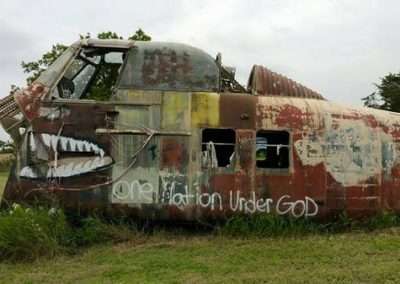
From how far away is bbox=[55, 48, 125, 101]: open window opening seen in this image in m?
8.82

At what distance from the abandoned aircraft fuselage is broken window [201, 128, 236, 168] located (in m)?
0.02

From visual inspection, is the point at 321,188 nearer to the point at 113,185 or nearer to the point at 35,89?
the point at 113,185

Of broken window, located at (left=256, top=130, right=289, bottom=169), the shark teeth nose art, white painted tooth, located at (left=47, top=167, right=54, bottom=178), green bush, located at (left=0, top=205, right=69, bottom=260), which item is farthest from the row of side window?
green bush, located at (left=0, top=205, right=69, bottom=260)

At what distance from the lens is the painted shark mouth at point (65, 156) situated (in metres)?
8.11

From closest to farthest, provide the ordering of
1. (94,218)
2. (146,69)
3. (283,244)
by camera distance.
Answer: (283,244) → (94,218) → (146,69)

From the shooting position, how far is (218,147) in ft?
27.8

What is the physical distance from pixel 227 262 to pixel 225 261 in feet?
0.15

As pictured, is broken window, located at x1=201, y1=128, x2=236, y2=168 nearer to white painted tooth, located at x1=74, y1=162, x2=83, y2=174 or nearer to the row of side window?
the row of side window

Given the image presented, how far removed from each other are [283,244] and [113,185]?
Result: 2591 millimetres

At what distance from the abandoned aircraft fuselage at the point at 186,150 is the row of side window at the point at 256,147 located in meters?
0.02

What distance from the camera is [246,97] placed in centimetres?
842

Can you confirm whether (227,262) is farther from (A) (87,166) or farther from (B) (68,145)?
(B) (68,145)

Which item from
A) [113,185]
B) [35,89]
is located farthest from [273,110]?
[35,89]

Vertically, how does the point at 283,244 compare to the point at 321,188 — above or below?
below
